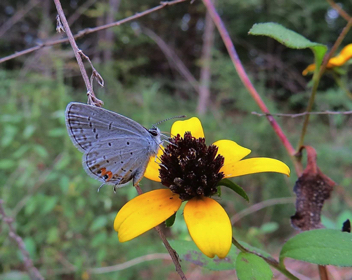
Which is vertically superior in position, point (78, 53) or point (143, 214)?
point (78, 53)

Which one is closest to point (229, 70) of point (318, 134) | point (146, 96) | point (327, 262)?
point (318, 134)

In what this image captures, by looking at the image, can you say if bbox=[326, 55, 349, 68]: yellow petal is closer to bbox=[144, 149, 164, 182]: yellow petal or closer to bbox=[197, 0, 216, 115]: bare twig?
bbox=[144, 149, 164, 182]: yellow petal

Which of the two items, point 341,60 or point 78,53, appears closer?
point 78,53

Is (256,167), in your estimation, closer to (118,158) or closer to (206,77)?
(118,158)

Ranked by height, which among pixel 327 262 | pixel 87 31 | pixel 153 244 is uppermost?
pixel 87 31

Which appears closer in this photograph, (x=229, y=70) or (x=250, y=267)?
(x=250, y=267)

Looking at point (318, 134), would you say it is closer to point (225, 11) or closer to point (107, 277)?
point (107, 277)

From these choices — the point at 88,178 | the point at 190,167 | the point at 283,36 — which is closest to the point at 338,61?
the point at 283,36
